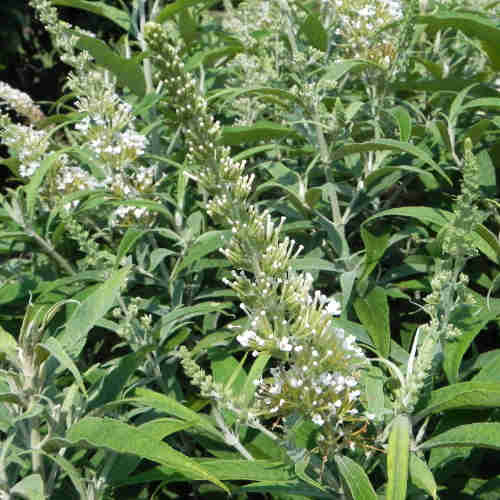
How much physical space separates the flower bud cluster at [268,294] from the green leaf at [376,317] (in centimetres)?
46

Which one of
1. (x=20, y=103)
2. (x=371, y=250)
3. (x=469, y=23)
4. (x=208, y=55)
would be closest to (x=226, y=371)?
(x=371, y=250)

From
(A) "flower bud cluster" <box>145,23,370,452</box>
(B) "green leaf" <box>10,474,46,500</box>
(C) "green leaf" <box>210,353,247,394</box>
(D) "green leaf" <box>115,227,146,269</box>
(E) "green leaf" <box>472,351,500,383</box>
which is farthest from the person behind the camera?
(D) "green leaf" <box>115,227,146,269</box>

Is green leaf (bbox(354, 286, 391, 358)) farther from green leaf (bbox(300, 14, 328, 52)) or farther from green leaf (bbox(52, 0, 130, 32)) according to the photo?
green leaf (bbox(52, 0, 130, 32))

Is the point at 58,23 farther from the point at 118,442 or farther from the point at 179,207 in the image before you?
the point at 118,442

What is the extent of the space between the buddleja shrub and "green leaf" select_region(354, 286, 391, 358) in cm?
1

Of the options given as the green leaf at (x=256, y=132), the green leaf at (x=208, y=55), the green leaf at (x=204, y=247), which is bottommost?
the green leaf at (x=204, y=247)

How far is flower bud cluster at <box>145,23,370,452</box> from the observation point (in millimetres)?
1287

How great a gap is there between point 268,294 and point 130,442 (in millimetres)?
479

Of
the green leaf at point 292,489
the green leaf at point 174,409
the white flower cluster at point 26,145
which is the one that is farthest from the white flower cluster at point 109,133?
the green leaf at point 292,489

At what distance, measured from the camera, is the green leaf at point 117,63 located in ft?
9.51

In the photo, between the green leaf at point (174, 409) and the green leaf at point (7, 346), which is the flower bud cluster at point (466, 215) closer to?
the green leaf at point (174, 409)

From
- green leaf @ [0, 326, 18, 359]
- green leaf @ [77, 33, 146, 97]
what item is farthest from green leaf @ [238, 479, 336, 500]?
green leaf @ [77, 33, 146, 97]

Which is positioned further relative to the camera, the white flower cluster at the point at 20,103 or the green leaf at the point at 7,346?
the white flower cluster at the point at 20,103

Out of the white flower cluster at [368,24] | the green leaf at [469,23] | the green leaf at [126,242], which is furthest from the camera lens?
the white flower cluster at [368,24]
